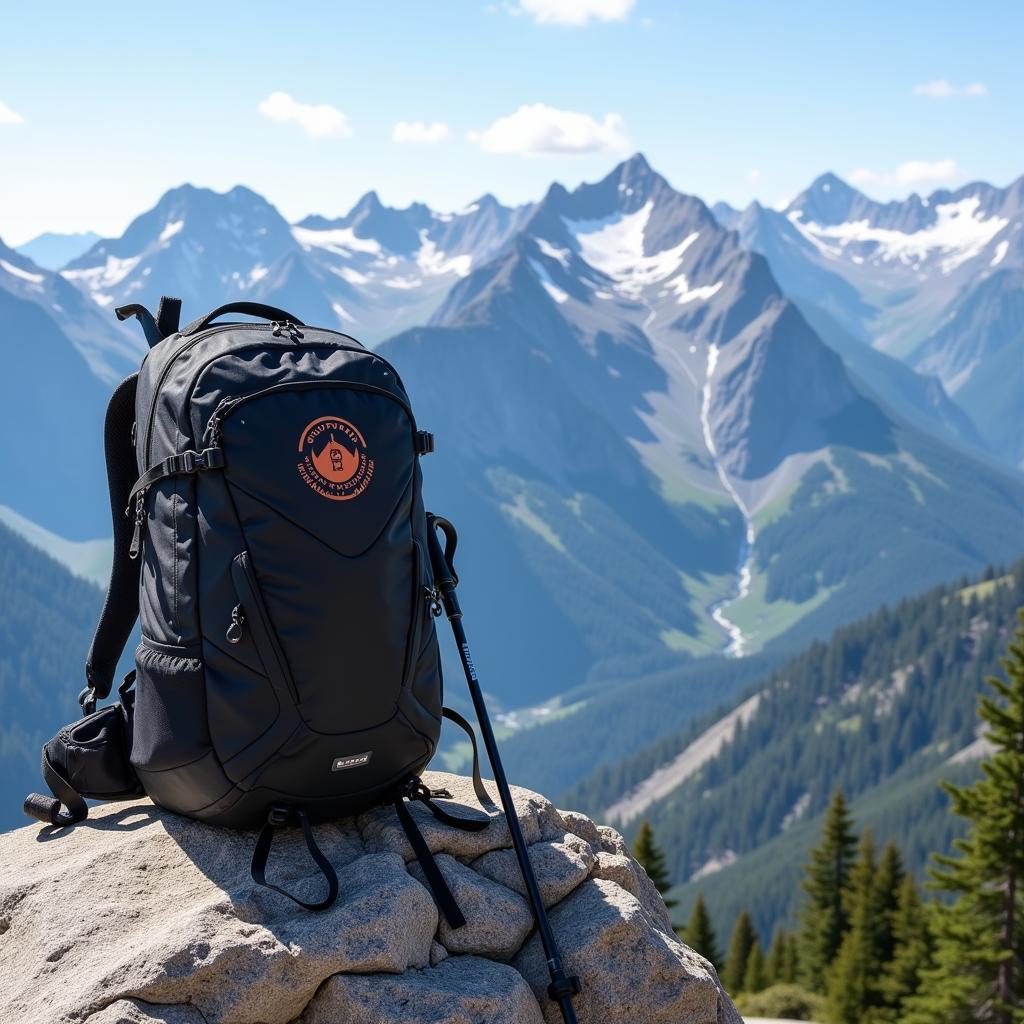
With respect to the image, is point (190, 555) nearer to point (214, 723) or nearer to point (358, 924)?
point (214, 723)

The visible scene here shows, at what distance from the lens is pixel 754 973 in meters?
61.1

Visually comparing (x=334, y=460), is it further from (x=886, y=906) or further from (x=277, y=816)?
(x=886, y=906)

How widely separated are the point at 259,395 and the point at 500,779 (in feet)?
7.62

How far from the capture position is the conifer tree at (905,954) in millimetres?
45281

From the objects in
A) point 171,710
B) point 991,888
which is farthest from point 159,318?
point 991,888

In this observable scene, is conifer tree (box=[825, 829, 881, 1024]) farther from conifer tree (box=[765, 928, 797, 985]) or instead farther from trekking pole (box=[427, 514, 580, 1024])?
trekking pole (box=[427, 514, 580, 1024])

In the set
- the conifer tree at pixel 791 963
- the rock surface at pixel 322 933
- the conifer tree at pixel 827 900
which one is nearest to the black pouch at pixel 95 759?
the rock surface at pixel 322 933

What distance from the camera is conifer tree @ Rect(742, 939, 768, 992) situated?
196 ft

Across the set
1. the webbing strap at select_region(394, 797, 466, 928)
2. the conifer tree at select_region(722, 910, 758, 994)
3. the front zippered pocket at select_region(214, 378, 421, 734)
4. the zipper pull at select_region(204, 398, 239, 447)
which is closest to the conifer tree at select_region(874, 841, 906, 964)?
the conifer tree at select_region(722, 910, 758, 994)

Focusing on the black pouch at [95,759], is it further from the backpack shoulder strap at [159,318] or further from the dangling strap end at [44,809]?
the backpack shoulder strap at [159,318]

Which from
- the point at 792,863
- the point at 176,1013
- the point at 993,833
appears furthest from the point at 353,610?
the point at 792,863

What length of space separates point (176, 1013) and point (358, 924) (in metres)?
0.84

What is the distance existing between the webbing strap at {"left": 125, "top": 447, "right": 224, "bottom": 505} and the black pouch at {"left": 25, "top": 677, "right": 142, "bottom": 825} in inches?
56.7

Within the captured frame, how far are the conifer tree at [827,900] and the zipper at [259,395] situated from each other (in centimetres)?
5320
